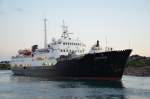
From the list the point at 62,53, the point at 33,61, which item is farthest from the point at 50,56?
the point at 33,61

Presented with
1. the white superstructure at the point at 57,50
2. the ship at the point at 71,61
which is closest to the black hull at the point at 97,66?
the ship at the point at 71,61

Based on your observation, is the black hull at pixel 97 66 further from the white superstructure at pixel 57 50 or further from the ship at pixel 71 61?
the white superstructure at pixel 57 50

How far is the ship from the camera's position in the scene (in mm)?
59031

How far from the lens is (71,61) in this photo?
62156mm

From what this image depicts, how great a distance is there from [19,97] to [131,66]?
3017 inches

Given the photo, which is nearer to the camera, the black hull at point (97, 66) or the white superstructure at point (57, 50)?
the black hull at point (97, 66)

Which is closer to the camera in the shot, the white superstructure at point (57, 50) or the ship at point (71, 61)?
the ship at point (71, 61)

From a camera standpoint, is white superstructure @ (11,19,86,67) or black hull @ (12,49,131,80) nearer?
black hull @ (12,49,131,80)

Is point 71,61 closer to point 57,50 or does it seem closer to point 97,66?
point 97,66

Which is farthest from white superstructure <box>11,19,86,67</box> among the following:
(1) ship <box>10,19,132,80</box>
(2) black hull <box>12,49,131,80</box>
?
(2) black hull <box>12,49,131,80</box>

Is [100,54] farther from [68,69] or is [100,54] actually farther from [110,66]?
[68,69]

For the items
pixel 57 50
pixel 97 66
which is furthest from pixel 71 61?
pixel 57 50

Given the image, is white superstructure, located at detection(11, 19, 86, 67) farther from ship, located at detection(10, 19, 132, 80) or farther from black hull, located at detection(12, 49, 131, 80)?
black hull, located at detection(12, 49, 131, 80)

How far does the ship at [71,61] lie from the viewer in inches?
2324
